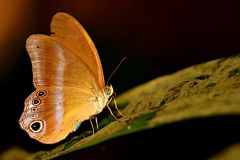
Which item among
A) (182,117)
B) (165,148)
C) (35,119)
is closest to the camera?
(182,117)

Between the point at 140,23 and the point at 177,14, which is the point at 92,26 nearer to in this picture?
the point at 140,23

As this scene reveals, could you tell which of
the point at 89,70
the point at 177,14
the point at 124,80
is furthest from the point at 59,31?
the point at 177,14

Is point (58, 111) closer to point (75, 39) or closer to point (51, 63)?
point (51, 63)

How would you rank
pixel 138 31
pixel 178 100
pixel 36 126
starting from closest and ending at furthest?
pixel 178 100 < pixel 36 126 < pixel 138 31

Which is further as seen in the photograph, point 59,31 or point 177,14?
point 177,14

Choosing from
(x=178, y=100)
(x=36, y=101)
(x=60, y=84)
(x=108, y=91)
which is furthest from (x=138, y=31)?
(x=178, y=100)

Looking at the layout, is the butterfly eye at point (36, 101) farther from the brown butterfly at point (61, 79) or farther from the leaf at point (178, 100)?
the leaf at point (178, 100)

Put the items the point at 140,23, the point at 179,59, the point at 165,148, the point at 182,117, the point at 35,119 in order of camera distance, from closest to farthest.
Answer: the point at 182,117, the point at 165,148, the point at 35,119, the point at 179,59, the point at 140,23

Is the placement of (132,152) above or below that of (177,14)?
below
